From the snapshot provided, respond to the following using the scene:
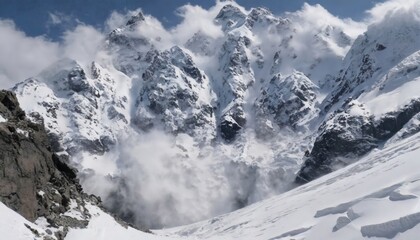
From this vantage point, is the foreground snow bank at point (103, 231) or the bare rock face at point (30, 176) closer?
the bare rock face at point (30, 176)

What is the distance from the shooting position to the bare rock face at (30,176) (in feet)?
173

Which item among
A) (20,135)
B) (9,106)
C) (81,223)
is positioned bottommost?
(81,223)

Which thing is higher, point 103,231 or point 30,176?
point 30,176

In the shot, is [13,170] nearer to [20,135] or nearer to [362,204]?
[20,135]

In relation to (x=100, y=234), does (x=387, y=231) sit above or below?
below

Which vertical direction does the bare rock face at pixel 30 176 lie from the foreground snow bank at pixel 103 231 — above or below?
above

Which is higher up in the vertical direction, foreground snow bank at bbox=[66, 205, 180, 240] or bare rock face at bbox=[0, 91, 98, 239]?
bare rock face at bbox=[0, 91, 98, 239]

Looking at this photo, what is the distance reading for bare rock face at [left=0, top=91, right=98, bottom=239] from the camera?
52.6m

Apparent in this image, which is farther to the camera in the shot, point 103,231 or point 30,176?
point 103,231

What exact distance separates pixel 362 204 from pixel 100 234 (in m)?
31.0

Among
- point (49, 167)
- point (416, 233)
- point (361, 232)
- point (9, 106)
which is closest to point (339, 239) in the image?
point (361, 232)

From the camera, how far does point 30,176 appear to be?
56.4 m

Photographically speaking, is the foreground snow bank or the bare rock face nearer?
the bare rock face

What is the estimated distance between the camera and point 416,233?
57469 mm
